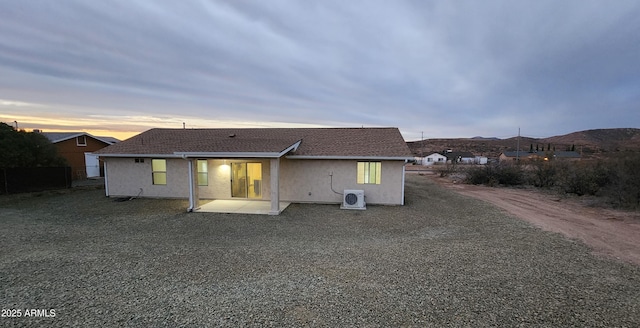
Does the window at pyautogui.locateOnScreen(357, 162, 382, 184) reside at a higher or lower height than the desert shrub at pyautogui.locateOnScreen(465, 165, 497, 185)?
higher

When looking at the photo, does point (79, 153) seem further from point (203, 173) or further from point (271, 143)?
point (271, 143)

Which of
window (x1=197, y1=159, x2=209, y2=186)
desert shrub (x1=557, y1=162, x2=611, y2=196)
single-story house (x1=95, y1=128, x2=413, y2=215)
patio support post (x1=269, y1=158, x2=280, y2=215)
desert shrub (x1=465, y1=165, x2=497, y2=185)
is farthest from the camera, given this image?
desert shrub (x1=465, y1=165, x2=497, y2=185)

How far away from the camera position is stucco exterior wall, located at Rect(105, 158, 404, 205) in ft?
36.4

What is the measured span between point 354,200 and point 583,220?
24.8 ft

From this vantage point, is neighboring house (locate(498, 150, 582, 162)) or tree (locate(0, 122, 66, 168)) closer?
tree (locate(0, 122, 66, 168))

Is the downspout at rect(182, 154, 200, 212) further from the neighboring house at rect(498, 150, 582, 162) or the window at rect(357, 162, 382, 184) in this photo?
the neighboring house at rect(498, 150, 582, 162)

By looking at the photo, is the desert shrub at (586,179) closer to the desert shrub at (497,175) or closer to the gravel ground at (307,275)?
the desert shrub at (497,175)

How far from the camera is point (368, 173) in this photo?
36.8 feet

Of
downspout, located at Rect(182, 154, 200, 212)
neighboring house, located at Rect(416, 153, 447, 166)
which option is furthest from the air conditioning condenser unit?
neighboring house, located at Rect(416, 153, 447, 166)

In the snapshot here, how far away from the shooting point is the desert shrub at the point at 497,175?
17547 mm

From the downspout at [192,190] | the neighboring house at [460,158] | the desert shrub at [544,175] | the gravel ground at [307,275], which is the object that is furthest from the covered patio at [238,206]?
the neighboring house at [460,158]

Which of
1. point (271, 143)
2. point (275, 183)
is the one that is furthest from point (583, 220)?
point (271, 143)

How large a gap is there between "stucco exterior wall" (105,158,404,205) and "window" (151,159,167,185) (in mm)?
189

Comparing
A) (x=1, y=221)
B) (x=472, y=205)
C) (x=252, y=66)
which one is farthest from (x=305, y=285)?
(x=252, y=66)
